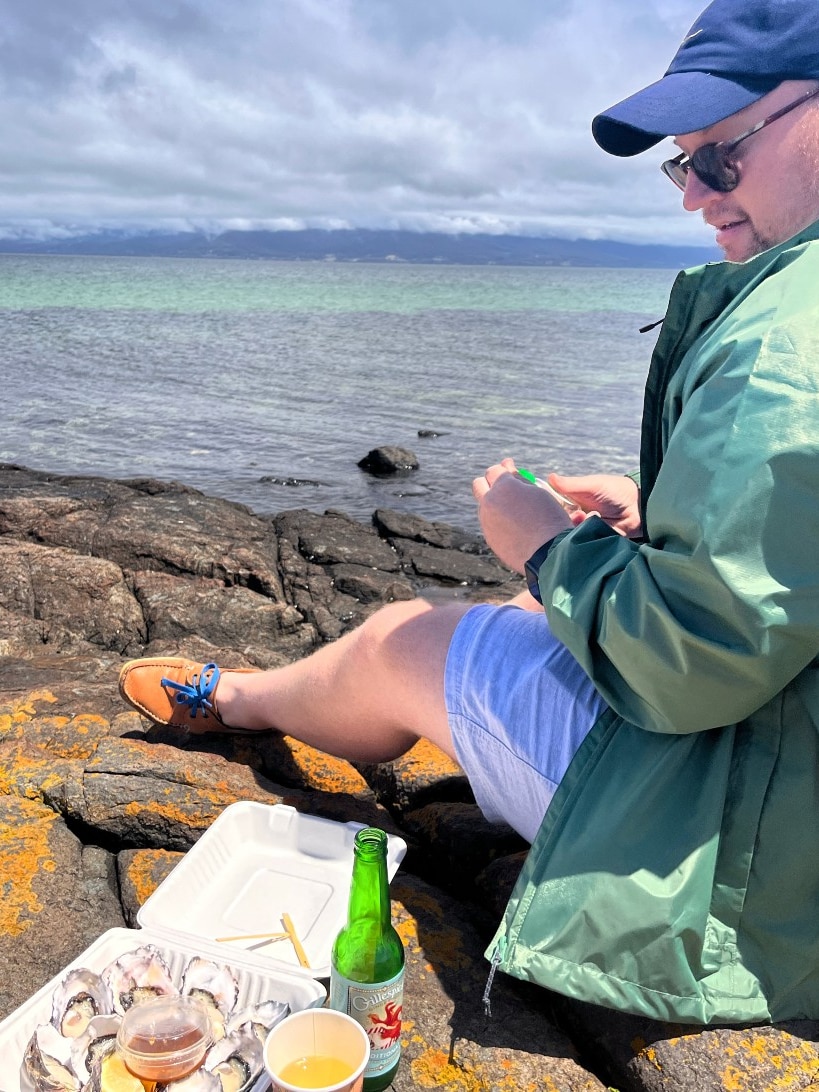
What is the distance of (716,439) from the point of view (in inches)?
73.7

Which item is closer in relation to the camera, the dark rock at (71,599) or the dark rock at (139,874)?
the dark rock at (139,874)

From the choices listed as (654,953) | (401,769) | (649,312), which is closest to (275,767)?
(401,769)

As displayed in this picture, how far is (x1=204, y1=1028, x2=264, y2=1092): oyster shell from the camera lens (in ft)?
7.21

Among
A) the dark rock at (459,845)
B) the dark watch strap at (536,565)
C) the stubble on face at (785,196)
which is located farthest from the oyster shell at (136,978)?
the stubble on face at (785,196)

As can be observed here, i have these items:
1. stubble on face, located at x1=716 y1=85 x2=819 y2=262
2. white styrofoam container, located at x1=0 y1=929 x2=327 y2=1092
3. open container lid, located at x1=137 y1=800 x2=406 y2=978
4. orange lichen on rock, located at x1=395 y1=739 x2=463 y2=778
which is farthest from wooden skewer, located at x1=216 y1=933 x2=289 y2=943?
stubble on face, located at x1=716 y1=85 x2=819 y2=262

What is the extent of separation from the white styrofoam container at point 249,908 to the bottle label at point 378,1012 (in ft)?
0.64

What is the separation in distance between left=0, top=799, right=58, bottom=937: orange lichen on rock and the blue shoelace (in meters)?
0.65

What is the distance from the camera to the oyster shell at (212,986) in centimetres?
238

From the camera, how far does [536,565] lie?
2.40 m

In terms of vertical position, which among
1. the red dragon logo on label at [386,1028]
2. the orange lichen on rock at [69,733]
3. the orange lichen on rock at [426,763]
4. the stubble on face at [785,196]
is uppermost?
the stubble on face at [785,196]

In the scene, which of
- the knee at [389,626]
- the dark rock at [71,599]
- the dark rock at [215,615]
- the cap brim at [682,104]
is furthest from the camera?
the dark rock at [215,615]

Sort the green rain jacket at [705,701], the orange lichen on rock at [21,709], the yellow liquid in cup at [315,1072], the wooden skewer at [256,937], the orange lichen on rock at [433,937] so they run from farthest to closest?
the orange lichen on rock at [21,709], the wooden skewer at [256,937], the orange lichen on rock at [433,937], the yellow liquid in cup at [315,1072], the green rain jacket at [705,701]

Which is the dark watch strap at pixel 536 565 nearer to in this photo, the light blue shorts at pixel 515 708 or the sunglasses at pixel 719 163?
the light blue shorts at pixel 515 708

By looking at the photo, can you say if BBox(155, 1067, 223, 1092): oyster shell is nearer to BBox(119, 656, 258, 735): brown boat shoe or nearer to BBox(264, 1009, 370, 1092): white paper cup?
BBox(264, 1009, 370, 1092): white paper cup
